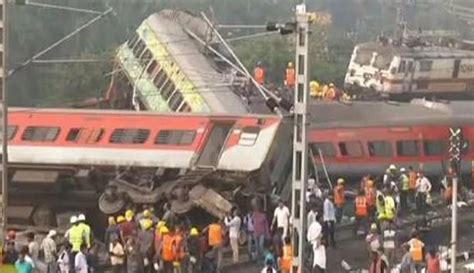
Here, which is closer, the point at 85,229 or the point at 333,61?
the point at 85,229

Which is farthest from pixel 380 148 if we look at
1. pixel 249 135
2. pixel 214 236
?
pixel 214 236

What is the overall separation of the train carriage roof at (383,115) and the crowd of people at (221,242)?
21.6ft

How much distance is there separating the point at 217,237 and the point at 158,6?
176 ft

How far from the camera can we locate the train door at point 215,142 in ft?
87.9

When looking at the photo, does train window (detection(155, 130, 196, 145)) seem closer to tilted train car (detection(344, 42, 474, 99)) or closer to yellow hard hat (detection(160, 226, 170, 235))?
yellow hard hat (detection(160, 226, 170, 235))

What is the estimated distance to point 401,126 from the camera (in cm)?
3136

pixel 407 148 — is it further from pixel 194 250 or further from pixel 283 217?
pixel 194 250

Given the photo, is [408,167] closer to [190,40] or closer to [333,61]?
[190,40]

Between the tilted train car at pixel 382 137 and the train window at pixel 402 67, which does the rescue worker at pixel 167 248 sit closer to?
the tilted train car at pixel 382 137

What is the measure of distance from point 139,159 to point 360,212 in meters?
5.62

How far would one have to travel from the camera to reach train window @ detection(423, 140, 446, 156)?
31312 millimetres

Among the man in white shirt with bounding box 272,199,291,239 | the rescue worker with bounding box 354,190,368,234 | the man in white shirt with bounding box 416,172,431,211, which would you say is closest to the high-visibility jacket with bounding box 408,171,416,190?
the man in white shirt with bounding box 416,172,431,211

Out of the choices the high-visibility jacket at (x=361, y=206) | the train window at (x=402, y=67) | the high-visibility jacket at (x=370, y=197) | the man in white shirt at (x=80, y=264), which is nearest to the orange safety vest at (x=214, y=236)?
the man in white shirt at (x=80, y=264)

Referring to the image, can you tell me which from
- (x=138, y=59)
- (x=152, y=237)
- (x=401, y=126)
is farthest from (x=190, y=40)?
(x=152, y=237)
